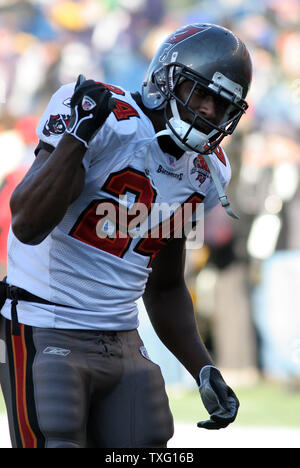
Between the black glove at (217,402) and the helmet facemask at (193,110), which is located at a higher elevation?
the helmet facemask at (193,110)

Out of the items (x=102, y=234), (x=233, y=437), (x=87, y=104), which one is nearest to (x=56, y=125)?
(x=87, y=104)

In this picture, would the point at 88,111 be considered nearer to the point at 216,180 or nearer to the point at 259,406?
the point at 216,180

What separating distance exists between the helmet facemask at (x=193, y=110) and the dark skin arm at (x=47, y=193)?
0.40 metres

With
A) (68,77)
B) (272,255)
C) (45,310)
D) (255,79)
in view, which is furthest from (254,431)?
(68,77)

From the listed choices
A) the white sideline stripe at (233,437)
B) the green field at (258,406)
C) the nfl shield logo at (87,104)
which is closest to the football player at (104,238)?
the nfl shield logo at (87,104)

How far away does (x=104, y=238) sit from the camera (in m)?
2.76

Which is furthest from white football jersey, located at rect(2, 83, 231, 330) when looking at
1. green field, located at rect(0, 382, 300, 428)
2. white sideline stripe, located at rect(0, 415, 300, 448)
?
green field, located at rect(0, 382, 300, 428)

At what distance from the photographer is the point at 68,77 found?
9.22m

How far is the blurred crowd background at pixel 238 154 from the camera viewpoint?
7645mm

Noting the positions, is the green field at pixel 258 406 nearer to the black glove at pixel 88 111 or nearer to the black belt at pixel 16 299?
the black belt at pixel 16 299

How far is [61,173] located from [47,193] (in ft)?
0.22

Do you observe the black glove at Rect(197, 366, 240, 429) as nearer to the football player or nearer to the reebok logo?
the football player

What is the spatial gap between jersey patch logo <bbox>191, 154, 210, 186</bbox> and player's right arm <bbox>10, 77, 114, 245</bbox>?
0.53 metres

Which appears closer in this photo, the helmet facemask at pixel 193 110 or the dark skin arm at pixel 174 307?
the helmet facemask at pixel 193 110
